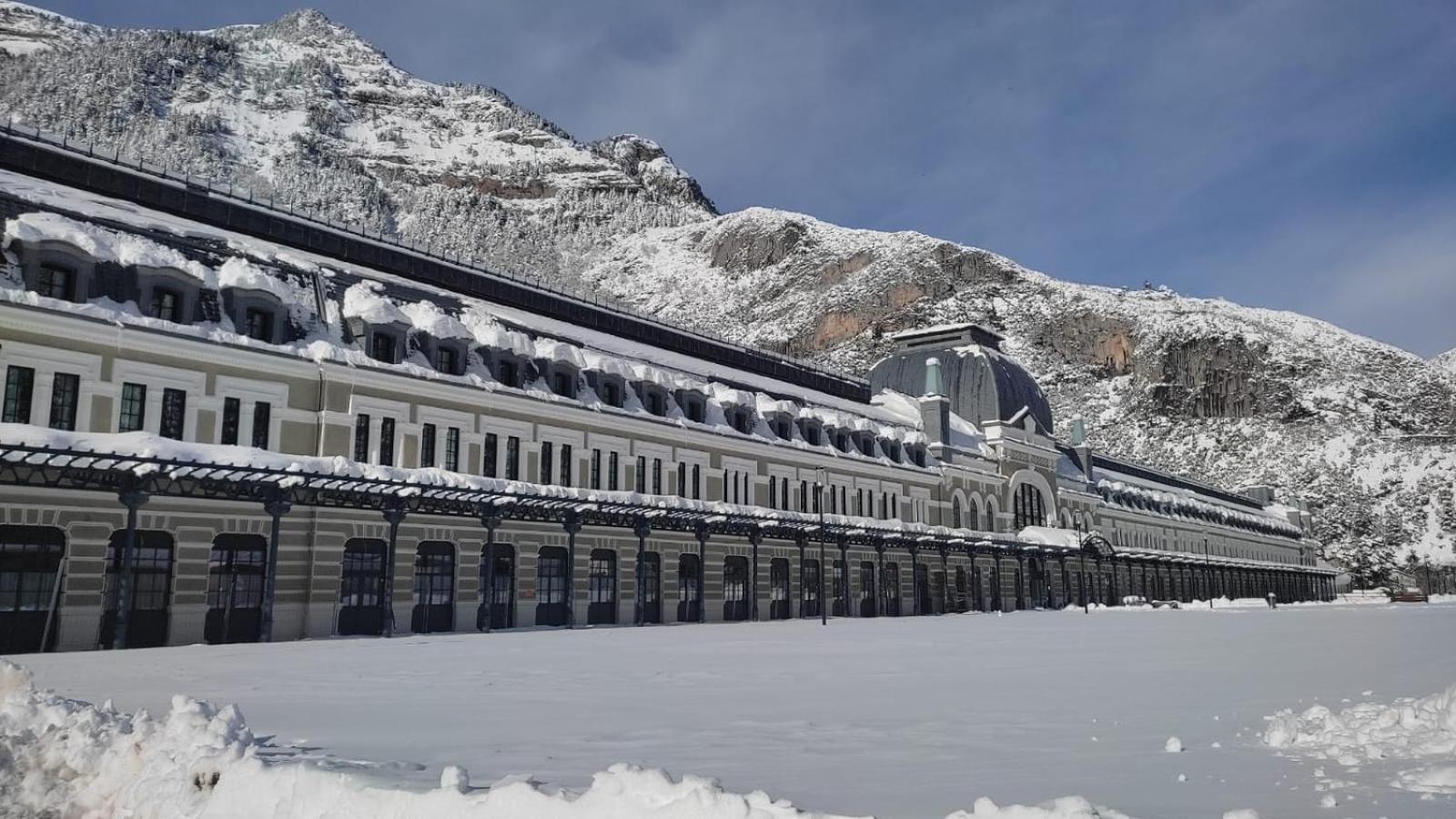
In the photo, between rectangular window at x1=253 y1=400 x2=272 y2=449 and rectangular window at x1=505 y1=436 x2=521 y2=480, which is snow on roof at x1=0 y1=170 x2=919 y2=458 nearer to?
rectangular window at x1=253 y1=400 x2=272 y2=449

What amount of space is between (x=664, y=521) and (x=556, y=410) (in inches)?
242

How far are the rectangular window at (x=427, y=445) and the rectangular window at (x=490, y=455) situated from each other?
2.15m

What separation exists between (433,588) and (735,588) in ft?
54.3

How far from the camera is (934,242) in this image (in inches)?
7254

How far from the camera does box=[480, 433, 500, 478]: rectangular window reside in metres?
36.1

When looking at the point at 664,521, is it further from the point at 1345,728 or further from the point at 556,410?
the point at 1345,728

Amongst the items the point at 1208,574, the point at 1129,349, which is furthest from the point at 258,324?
the point at 1129,349

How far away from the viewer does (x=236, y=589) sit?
28266mm

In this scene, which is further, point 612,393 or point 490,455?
point 612,393

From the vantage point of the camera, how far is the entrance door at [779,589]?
48250 millimetres

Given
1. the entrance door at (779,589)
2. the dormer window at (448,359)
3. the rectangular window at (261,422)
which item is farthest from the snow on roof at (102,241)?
the entrance door at (779,589)

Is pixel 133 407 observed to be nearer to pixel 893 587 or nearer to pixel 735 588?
pixel 735 588

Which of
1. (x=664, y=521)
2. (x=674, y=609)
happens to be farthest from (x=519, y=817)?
(x=674, y=609)

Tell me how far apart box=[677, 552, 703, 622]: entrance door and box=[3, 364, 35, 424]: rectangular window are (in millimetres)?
24841
